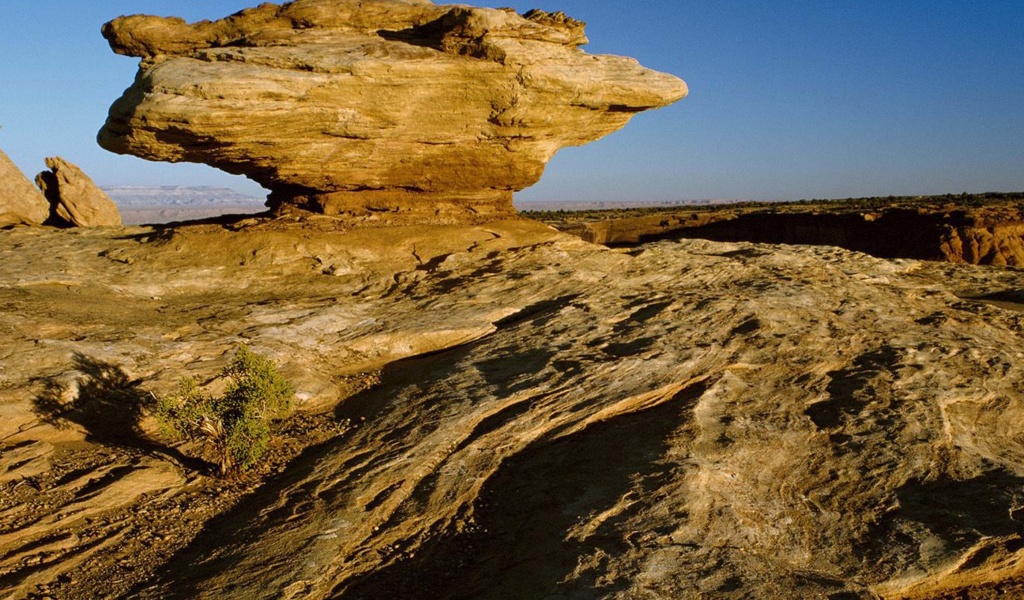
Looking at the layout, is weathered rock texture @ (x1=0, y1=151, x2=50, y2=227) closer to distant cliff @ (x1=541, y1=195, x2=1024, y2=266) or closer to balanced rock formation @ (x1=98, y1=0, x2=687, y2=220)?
balanced rock formation @ (x1=98, y1=0, x2=687, y2=220)

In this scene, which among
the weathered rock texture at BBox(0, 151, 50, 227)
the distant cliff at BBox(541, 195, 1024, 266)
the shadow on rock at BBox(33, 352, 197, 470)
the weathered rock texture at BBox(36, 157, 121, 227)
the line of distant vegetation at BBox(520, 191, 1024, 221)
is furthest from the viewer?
the line of distant vegetation at BBox(520, 191, 1024, 221)

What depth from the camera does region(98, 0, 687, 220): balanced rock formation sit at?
1226cm

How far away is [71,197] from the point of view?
2470 cm

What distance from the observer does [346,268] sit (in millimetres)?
13523

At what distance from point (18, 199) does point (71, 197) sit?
8.28 feet

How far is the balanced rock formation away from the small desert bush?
5.48 metres

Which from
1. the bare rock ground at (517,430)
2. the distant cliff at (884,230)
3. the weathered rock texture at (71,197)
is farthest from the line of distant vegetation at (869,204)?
the bare rock ground at (517,430)

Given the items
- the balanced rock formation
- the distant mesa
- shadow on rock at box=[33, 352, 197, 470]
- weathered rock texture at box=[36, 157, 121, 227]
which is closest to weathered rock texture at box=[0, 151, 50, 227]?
the distant mesa

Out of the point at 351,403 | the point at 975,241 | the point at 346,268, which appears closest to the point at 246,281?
the point at 346,268

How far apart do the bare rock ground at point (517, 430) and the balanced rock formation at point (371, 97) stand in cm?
203

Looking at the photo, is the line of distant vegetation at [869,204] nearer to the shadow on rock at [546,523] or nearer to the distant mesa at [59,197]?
the distant mesa at [59,197]

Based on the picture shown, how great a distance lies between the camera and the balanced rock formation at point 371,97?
12.3 metres

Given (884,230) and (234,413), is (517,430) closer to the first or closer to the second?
(234,413)

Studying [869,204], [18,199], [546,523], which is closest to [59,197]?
[18,199]
